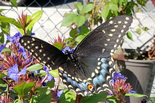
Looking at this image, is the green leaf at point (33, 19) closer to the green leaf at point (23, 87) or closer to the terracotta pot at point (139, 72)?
the green leaf at point (23, 87)

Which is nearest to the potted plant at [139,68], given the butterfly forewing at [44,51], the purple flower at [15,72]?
the butterfly forewing at [44,51]

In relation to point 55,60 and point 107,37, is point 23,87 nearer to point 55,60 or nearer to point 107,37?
point 55,60

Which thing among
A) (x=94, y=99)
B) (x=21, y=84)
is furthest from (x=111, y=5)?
(x=21, y=84)

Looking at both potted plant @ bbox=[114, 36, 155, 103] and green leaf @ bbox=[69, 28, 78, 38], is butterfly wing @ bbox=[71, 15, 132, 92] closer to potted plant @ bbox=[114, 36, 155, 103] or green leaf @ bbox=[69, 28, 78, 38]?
green leaf @ bbox=[69, 28, 78, 38]

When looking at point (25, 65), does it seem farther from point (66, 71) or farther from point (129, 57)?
point (129, 57)

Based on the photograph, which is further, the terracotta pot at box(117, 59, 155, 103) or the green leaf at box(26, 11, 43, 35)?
the terracotta pot at box(117, 59, 155, 103)

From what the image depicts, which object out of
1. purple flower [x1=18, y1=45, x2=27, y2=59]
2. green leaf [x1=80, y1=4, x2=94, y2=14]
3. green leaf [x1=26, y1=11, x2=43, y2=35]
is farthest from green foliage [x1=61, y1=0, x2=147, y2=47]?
purple flower [x1=18, y1=45, x2=27, y2=59]

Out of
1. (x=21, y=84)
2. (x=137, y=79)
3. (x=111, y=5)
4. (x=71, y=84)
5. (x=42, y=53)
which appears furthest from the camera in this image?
(x=137, y=79)
